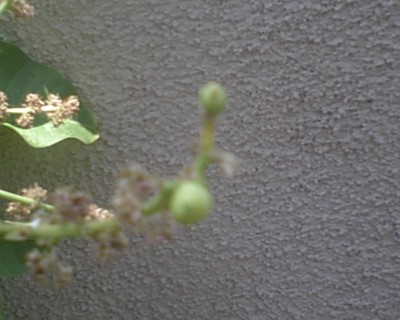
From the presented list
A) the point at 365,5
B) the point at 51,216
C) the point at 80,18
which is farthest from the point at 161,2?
the point at 51,216

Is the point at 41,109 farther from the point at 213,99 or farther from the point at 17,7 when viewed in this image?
the point at 213,99

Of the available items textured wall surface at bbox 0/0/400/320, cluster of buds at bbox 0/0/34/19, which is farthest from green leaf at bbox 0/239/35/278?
cluster of buds at bbox 0/0/34/19

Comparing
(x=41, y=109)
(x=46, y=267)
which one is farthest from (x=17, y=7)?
(x=46, y=267)

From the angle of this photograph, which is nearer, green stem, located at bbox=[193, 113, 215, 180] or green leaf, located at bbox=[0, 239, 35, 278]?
green stem, located at bbox=[193, 113, 215, 180]

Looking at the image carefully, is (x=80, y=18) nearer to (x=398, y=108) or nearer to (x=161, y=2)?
(x=161, y=2)

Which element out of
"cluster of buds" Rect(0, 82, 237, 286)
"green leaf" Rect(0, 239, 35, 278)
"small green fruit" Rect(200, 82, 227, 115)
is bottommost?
"cluster of buds" Rect(0, 82, 237, 286)

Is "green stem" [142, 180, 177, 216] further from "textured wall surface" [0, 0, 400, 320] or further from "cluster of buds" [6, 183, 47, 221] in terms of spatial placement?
"textured wall surface" [0, 0, 400, 320]

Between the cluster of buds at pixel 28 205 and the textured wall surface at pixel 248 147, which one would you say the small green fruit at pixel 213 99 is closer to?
the cluster of buds at pixel 28 205
